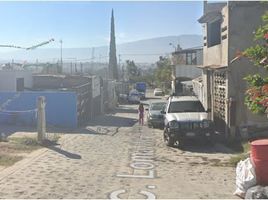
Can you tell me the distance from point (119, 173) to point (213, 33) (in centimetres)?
1408

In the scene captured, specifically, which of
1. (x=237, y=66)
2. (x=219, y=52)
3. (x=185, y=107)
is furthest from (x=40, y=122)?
(x=219, y=52)

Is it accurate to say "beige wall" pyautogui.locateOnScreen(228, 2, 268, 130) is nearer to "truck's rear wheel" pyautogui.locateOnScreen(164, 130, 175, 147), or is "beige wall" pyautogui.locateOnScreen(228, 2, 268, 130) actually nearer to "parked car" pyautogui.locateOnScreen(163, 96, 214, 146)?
"parked car" pyautogui.locateOnScreen(163, 96, 214, 146)

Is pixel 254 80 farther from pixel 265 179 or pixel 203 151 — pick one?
pixel 203 151

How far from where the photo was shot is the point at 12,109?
26.5 m

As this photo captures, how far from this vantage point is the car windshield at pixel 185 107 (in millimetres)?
19737

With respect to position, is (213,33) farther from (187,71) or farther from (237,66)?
(187,71)

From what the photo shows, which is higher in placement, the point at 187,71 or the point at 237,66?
the point at 187,71

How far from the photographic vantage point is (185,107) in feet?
65.2

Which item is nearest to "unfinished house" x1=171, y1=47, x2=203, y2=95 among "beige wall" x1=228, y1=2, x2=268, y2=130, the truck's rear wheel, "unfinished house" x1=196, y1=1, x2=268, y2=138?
"unfinished house" x1=196, y1=1, x2=268, y2=138

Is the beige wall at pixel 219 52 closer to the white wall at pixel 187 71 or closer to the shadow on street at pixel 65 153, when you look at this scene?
the shadow on street at pixel 65 153

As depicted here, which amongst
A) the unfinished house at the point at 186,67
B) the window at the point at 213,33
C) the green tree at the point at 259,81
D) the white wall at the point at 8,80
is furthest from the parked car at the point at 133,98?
the green tree at the point at 259,81

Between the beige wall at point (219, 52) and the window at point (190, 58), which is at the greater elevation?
the window at point (190, 58)

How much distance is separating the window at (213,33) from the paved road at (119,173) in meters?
7.66

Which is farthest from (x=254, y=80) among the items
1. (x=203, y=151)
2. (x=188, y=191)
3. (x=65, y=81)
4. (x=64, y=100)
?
(x=65, y=81)
